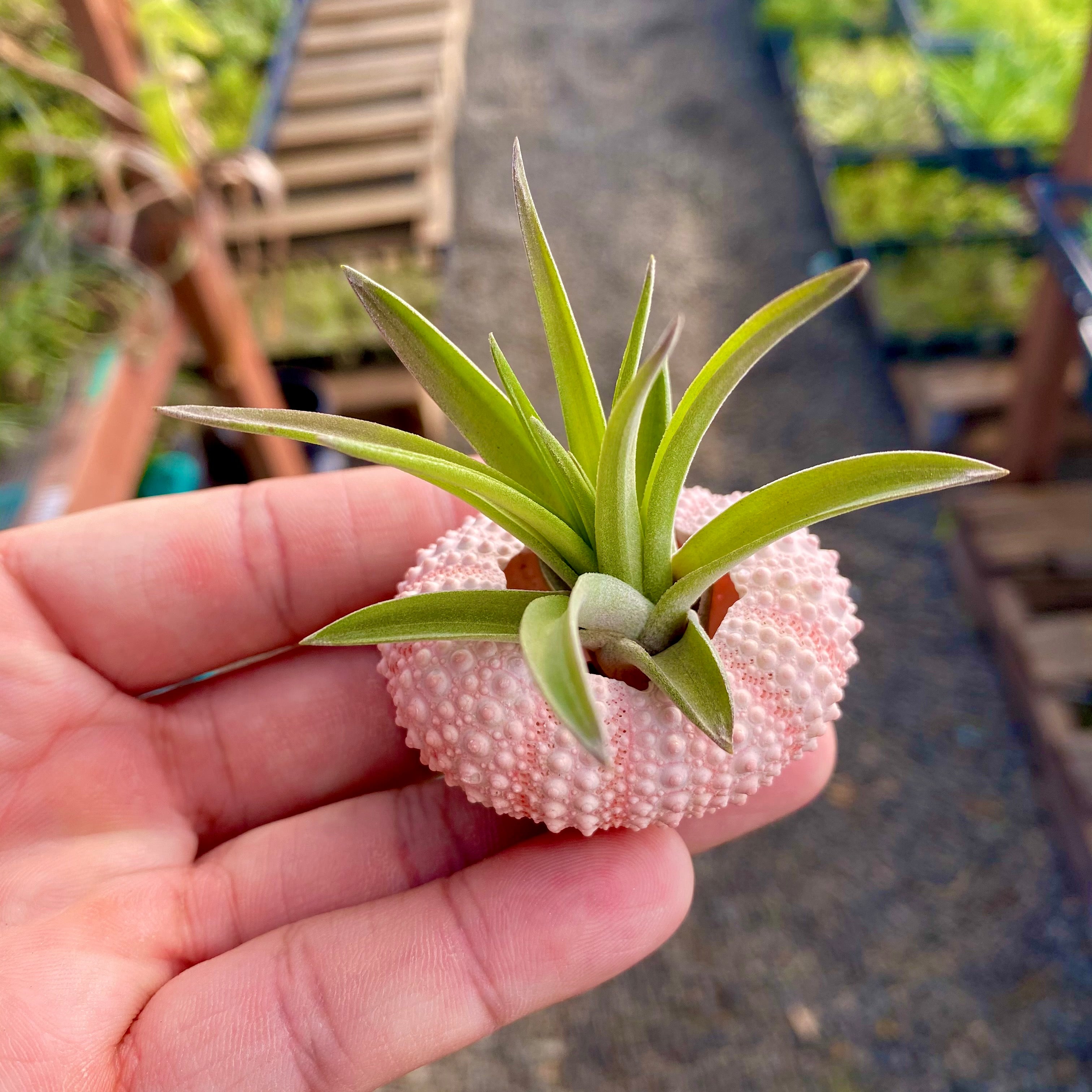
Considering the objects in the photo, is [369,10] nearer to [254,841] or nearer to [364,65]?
[364,65]

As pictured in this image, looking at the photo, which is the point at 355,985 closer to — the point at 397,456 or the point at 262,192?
the point at 397,456

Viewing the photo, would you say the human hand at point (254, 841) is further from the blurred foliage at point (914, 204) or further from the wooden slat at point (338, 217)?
the blurred foliage at point (914, 204)

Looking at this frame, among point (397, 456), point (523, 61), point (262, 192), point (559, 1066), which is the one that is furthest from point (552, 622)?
point (523, 61)

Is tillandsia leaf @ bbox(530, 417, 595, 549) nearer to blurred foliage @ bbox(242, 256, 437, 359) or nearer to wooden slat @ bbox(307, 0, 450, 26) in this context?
blurred foliage @ bbox(242, 256, 437, 359)

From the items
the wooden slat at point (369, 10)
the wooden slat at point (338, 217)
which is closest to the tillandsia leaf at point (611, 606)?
the wooden slat at point (338, 217)

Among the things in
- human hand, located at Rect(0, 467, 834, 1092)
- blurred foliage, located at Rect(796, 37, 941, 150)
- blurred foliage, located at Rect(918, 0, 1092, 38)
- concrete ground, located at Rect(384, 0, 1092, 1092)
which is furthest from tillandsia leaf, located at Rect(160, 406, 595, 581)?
blurred foliage, located at Rect(918, 0, 1092, 38)

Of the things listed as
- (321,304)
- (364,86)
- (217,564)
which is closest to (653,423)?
(217,564)
